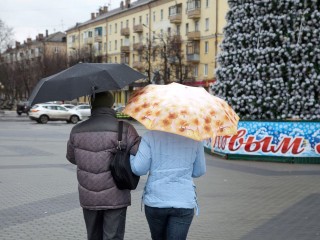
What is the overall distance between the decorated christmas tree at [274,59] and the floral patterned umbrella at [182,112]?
11.6 metres

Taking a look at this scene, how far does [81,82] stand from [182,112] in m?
0.84

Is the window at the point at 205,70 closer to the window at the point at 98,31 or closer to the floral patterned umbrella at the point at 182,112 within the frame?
the window at the point at 98,31

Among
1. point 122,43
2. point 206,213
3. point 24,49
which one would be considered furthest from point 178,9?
point 206,213

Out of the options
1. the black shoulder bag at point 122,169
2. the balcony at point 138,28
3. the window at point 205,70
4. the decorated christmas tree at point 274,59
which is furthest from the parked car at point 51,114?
the black shoulder bag at point 122,169

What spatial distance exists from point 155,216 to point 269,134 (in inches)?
454

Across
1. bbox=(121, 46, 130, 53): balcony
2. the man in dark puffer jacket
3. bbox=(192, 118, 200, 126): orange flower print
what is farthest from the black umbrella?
bbox=(121, 46, 130, 53): balcony

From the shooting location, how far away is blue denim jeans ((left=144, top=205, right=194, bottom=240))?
364cm

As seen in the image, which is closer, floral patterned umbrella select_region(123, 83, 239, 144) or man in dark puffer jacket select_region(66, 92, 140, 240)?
floral patterned umbrella select_region(123, 83, 239, 144)

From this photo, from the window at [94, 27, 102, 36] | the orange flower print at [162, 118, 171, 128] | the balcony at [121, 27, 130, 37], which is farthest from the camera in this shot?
the window at [94, 27, 102, 36]

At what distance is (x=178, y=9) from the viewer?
207 feet

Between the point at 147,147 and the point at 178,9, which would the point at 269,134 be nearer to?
the point at 147,147

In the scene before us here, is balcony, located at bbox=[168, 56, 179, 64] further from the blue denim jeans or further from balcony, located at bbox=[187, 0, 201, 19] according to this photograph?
the blue denim jeans

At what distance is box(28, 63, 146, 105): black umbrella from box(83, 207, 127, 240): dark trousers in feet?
3.03

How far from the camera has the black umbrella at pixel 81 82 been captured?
384 centimetres
